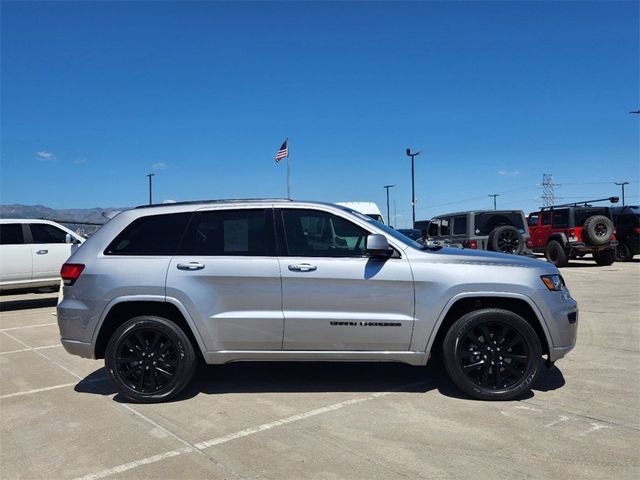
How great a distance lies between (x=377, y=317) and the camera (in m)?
4.45

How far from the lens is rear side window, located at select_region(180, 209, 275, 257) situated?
15.2ft

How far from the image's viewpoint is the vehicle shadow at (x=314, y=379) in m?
4.87

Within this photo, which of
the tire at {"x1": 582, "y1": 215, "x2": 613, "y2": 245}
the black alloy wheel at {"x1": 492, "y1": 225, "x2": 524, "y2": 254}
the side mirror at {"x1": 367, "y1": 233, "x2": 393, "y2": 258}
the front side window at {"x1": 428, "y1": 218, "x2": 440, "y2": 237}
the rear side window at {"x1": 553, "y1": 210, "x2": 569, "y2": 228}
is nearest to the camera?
the side mirror at {"x1": 367, "y1": 233, "x2": 393, "y2": 258}

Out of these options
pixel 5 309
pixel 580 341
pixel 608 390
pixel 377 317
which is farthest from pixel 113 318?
pixel 5 309

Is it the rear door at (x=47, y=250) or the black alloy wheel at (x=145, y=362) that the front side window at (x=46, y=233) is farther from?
the black alloy wheel at (x=145, y=362)

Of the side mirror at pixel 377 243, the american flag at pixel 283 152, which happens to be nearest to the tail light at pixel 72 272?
the side mirror at pixel 377 243

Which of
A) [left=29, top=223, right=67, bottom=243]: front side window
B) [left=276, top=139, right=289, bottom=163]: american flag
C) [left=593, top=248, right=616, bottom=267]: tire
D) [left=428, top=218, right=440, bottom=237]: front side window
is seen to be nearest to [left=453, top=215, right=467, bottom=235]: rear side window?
[left=428, top=218, right=440, bottom=237]: front side window

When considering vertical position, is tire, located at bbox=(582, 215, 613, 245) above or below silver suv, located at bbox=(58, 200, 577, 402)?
above

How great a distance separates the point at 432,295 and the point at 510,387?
1027 mm

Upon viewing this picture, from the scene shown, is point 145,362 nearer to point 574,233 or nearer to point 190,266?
point 190,266

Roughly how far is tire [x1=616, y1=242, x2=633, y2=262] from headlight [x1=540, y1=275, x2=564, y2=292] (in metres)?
18.4

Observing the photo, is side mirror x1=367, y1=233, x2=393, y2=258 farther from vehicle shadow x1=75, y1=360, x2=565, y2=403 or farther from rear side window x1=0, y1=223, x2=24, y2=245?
rear side window x1=0, y1=223, x2=24, y2=245

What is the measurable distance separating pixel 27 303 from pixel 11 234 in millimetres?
2192

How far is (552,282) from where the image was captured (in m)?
4.55
